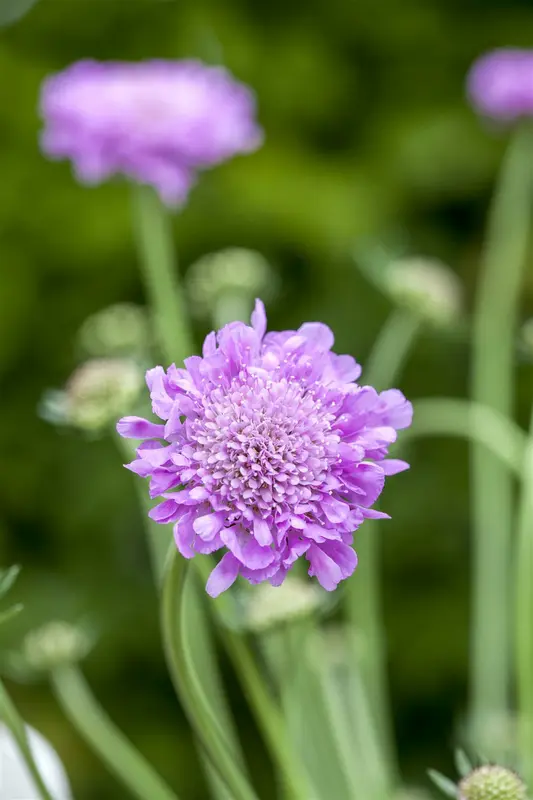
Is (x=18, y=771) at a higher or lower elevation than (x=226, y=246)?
lower

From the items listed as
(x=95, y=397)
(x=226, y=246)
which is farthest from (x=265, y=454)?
(x=226, y=246)

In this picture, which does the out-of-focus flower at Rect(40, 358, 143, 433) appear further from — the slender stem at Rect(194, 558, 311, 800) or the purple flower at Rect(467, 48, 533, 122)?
the purple flower at Rect(467, 48, 533, 122)

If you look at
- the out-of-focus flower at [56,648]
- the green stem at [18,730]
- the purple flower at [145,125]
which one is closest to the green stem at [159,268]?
the purple flower at [145,125]

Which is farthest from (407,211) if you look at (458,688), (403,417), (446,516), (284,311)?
(403,417)

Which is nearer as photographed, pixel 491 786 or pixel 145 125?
pixel 491 786

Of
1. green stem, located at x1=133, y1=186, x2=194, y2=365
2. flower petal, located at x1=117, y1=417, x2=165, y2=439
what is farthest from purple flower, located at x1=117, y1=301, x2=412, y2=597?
green stem, located at x1=133, y1=186, x2=194, y2=365

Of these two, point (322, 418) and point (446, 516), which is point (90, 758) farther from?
point (322, 418)

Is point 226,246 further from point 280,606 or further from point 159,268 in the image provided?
point 280,606
